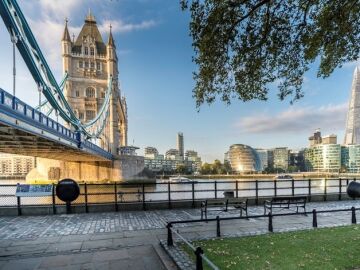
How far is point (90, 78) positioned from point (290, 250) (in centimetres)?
9378

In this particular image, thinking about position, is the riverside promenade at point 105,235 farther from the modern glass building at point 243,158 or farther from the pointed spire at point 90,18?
the modern glass building at point 243,158

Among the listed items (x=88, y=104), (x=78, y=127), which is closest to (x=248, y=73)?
(x=78, y=127)

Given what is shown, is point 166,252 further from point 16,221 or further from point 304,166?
point 304,166

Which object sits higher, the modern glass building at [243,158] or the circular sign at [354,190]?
the circular sign at [354,190]

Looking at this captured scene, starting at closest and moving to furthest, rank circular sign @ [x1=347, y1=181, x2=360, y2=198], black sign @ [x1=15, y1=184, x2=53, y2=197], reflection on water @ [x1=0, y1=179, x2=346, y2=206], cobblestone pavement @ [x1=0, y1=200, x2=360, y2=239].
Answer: circular sign @ [x1=347, y1=181, x2=360, y2=198], cobblestone pavement @ [x1=0, y1=200, x2=360, y2=239], black sign @ [x1=15, y1=184, x2=53, y2=197], reflection on water @ [x1=0, y1=179, x2=346, y2=206]

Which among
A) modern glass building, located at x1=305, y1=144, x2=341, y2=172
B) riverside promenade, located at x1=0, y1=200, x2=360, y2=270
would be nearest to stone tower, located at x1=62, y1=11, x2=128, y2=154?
riverside promenade, located at x1=0, y1=200, x2=360, y2=270

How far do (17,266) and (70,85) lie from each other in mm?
89730

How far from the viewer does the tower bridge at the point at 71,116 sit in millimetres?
20625

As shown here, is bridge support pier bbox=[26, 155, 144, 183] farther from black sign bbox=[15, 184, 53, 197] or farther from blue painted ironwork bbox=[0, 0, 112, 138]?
black sign bbox=[15, 184, 53, 197]

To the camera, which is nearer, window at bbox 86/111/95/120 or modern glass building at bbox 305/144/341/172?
window at bbox 86/111/95/120

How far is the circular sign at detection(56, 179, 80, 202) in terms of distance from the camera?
336 inches

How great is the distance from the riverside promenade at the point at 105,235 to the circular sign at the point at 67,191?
1087 mm

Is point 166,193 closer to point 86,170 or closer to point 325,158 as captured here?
point 86,170

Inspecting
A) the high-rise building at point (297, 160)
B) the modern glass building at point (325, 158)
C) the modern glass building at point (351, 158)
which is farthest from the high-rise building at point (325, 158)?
the high-rise building at point (297, 160)
